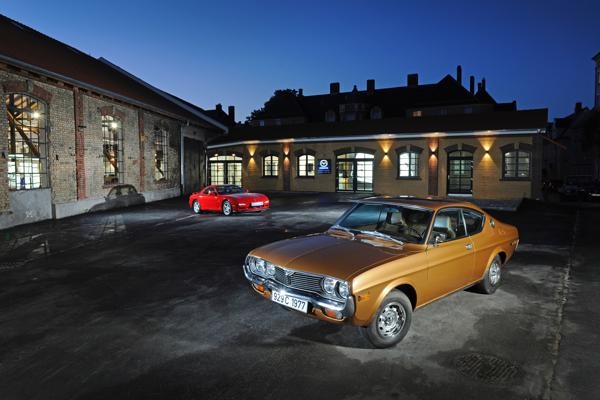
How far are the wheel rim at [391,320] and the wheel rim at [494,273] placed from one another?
2.44m

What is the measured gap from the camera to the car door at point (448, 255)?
17.2 ft

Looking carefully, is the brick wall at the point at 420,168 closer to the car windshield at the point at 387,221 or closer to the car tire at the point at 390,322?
the car windshield at the point at 387,221

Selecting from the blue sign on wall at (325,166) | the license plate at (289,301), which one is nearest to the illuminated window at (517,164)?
the blue sign on wall at (325,166)

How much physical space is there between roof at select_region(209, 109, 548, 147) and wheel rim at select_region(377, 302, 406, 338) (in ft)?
68.4

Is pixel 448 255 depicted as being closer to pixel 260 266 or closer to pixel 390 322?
pixel 390 322

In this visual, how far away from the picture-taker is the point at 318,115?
42.6 metres

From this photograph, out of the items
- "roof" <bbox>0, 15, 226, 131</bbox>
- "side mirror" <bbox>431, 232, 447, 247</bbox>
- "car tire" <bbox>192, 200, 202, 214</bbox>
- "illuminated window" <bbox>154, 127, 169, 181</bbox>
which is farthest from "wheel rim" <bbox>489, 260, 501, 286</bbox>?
"illuminated window" <bbox>154, 127, 169, 181</bbox>

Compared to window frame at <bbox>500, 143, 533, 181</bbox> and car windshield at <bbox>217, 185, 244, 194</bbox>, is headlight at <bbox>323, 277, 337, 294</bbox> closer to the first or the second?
car windshield at <bbox>217, 185, 244, 194</bbox>

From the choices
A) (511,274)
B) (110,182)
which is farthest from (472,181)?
(110,182)

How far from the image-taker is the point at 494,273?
659 centimetres

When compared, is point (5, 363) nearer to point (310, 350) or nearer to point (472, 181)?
point (310, 350)

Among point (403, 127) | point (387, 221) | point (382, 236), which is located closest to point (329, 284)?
point (382, 236)

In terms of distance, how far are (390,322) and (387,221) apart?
5.81ft

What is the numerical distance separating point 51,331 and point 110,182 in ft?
52.3
